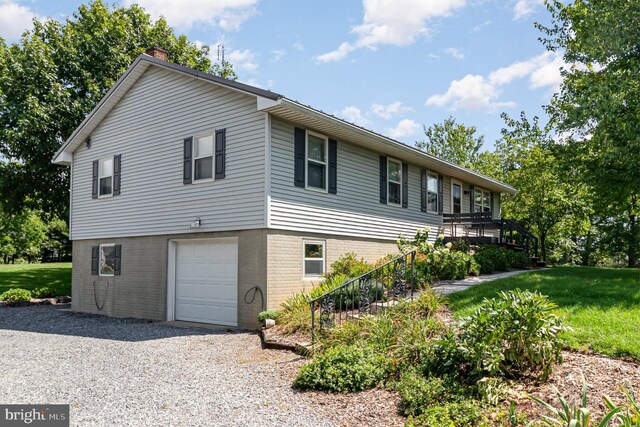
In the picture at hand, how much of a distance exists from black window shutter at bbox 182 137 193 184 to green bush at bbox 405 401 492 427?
908 cm

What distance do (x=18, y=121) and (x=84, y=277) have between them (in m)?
7.16

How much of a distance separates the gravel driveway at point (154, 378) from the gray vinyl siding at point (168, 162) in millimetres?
3085

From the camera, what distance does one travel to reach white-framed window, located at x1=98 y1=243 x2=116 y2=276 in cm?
1456

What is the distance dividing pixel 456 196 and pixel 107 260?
1315 cm

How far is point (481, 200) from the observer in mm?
21625

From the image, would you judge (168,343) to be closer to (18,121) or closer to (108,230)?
(108,230)

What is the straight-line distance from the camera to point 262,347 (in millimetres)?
8930

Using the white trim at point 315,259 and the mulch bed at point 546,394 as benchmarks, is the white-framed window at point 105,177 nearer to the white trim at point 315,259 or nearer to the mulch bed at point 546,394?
the white trim at point 315,259

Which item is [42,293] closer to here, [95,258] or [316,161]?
[95,258]

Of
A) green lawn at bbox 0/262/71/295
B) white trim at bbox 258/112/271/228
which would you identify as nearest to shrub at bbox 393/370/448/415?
white trim at bbox 258/112/271/228

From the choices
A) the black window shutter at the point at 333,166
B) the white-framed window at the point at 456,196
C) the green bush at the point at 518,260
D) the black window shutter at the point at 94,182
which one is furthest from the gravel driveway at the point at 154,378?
the white-framed window at the point at 456,196

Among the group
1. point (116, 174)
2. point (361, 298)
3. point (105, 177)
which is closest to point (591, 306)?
point (361, 298)

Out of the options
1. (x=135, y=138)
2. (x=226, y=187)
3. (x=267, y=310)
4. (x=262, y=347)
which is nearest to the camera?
(x=262, y=347)

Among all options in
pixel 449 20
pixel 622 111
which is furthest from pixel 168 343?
pixel 622 111
